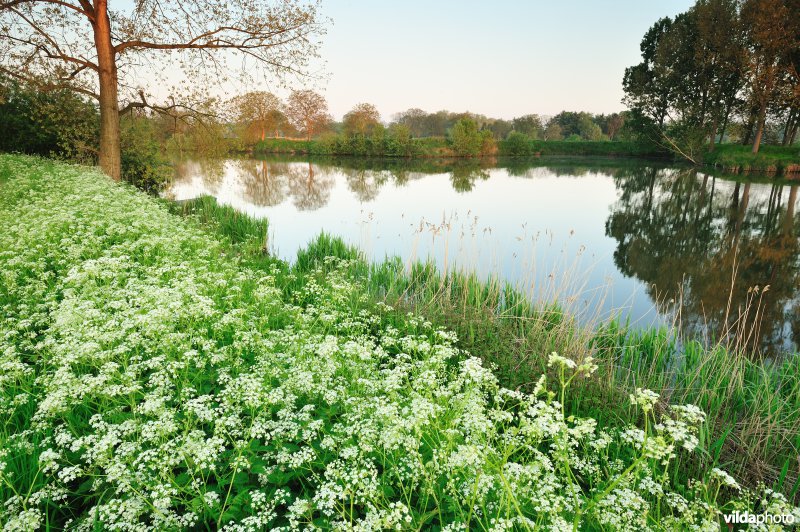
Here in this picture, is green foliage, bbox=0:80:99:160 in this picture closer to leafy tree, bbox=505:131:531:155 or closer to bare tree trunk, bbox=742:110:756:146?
bare tree trunk, bbox=742:110:756:146

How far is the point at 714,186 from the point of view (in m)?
26.7

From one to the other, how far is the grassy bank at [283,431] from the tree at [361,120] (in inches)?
2190

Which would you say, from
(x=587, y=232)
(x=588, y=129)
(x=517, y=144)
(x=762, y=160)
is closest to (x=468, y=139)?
(x=517, y=144)

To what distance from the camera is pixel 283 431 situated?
267cm

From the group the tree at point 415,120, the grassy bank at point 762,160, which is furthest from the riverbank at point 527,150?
the tree at point 415,120

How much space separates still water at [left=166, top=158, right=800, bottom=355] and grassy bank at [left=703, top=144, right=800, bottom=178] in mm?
7761

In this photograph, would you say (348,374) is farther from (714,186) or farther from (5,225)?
(714,186)

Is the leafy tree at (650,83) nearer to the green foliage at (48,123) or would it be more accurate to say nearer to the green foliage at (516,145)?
the green foliage at (516,145)

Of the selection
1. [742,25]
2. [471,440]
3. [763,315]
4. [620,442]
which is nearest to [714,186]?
[742,25]

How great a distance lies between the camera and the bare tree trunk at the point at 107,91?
13.0 meters

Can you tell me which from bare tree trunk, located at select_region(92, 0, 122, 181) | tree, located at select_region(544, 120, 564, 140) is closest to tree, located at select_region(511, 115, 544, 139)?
tree, located at select_region(544, 120, 564, 140)

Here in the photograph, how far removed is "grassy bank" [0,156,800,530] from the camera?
2141 millimetres

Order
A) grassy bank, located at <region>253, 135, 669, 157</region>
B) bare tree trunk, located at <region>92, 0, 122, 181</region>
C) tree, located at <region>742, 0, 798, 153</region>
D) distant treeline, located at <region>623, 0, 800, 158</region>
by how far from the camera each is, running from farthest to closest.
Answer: grassy bank, located at <region>253, 135, 669, 157</region>, distant treeline, located at <region>623, 0, 800, 158</region>, tree, located at <region>742, 0, 798, 153</region>, bare tree trunk, located at <region>92, 0, 122, 181</region>

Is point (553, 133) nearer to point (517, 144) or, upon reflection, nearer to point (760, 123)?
point (517, 144)
